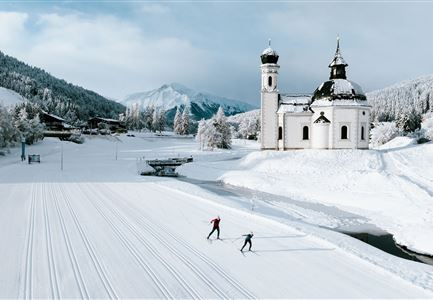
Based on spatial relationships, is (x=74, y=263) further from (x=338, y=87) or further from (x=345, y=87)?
(x=345, y=87)

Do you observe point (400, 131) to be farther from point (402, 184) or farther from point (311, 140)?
point (402, 184)

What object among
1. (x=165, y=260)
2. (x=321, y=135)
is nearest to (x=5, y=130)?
(x=321, y=135)

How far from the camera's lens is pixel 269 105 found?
53.1m

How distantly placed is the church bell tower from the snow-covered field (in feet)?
60.7

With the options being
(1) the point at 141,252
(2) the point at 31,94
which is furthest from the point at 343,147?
(2) the point at 31,94

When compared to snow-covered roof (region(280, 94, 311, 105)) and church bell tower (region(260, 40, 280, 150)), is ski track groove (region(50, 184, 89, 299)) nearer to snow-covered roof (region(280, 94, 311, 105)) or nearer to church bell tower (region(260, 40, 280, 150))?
church bell tower (region(260, 40, 280, 150))

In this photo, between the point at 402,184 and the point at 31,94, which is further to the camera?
the point at 31,94

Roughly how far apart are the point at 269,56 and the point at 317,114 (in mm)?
10741

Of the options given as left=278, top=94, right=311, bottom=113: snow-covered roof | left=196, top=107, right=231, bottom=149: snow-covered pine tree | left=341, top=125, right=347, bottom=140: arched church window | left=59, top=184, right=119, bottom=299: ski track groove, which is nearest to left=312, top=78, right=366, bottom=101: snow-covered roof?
left=278, top=94, right=311, bottom=113: snow-covered roof

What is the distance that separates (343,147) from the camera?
49562 mm

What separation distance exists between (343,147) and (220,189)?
68.6 ft

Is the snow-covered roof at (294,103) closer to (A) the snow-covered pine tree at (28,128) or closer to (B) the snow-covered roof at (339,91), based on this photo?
(B) the snow-covered roof at (339,91)

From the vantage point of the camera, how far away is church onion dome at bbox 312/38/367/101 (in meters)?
50.0

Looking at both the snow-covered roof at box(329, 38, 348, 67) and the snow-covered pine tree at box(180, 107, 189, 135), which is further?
the snow-covered pine tree at box(180, 107, 189, 135)
